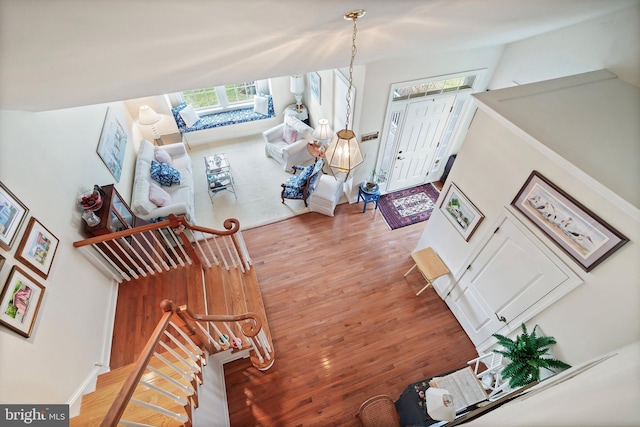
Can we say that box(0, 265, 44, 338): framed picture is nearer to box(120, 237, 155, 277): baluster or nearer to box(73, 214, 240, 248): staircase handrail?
box(73, 214, 240, 248): staircase handrail

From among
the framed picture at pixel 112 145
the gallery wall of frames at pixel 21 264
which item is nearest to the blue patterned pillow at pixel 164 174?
the framed picture at pixel 112 145

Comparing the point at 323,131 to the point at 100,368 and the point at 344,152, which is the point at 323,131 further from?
the point at 100,368

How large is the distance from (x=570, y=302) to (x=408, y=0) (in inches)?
107

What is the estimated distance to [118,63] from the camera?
1517 millimetres

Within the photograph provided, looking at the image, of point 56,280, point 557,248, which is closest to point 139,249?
point 56,280

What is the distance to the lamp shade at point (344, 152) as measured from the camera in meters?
2.33

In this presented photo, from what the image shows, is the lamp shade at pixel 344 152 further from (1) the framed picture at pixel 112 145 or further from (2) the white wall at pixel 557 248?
(1) the framed picture at pixel 112 145

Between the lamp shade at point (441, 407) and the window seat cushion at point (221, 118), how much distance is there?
6.56m

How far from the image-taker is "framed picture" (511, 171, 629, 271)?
195cm

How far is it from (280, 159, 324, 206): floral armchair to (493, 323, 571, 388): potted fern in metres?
3.54

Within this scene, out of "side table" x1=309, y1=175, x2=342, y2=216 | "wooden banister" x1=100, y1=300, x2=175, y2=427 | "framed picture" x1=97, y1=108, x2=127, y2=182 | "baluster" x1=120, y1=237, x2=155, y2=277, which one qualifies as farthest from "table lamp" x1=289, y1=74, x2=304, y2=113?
"wooden banister" x1=100, y1=300, x2=175, y2=427

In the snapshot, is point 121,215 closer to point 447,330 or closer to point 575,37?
point 447,330

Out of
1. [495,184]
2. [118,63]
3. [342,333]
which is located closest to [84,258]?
Answer: [118,63]

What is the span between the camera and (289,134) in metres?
6.14
